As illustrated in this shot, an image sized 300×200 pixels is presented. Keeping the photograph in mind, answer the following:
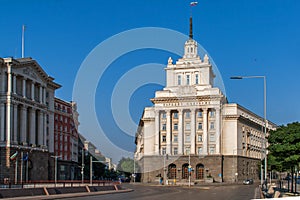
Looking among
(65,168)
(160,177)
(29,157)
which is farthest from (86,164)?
(29,157)

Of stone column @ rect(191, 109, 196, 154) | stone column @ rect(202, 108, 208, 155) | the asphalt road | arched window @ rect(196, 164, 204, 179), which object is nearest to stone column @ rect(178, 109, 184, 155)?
stone column @ rect(191, 109, 196, 154)

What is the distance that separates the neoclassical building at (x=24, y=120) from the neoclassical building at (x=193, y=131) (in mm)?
28876

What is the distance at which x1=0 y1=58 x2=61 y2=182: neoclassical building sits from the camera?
87000 mm

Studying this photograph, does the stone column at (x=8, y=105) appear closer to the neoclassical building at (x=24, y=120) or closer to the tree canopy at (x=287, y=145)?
the neoclassical building at (x=24, y=120)

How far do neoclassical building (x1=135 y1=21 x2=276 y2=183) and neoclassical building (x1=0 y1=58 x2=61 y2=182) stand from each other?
1137 inches

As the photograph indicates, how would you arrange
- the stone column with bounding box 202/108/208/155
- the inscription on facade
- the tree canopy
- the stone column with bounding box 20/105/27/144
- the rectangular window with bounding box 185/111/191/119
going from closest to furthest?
1. the tree canopy
2. the stone column with bounding box 20/105/27/144
3. the inscription on facade
4. the stone column with bounding box 202/108/208/155
5. the rectangular window with bounding box 185/111/191/119

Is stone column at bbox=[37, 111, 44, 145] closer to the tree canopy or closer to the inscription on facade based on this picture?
the inscription on facade

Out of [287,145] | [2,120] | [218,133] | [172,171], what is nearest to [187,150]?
[172,171]

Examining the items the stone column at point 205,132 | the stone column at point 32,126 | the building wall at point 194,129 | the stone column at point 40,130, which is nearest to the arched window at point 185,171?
the building wall at point 194,129

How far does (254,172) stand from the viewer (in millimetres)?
136500

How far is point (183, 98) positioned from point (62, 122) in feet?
106

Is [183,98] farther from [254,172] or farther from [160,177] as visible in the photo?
[254,172]

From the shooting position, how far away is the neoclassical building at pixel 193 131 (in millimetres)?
119000

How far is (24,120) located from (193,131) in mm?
44705
